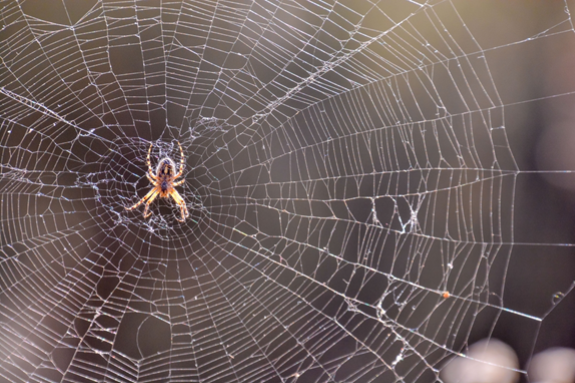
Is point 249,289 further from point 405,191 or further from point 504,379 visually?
point 504,379

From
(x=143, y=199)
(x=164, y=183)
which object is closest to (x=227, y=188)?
(x=164, y=183)

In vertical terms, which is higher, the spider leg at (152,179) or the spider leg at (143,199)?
the spider leg at (152,179)

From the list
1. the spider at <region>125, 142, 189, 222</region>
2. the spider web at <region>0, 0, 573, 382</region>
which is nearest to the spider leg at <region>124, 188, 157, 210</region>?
the spider at <region>125, 142, 189, 222</region>

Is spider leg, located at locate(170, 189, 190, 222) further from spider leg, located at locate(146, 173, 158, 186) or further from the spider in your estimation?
spider leg, located at locate(146, 173, 158, 186)

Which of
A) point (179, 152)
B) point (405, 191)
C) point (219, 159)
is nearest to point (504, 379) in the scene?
point (405, 191)

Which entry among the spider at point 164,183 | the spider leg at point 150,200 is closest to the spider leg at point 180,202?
the spider at point 164,183

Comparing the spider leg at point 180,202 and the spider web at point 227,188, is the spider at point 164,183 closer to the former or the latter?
the spider leg at point 180,202

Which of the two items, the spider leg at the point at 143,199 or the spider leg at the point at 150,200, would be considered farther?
the spider leg at the point at 150,200
